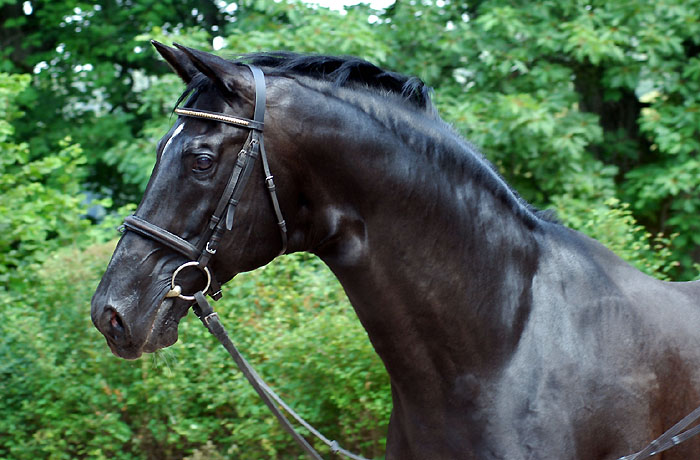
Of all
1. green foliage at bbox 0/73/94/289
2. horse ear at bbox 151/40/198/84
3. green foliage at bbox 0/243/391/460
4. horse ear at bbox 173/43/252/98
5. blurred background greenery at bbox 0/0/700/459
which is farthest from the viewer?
green foliage at bbox 0/73/94/289

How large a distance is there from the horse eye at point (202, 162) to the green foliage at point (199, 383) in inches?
86.2

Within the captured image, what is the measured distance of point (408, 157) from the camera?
2.28m

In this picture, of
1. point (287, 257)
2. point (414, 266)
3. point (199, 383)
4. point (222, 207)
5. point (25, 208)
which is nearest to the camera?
point (222, 207)

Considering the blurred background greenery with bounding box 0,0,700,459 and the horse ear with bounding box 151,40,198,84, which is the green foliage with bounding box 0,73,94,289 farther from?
the horse ear with bounding box 151,40,198,84

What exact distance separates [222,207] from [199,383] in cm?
267

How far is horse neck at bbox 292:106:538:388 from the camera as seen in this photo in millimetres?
2230

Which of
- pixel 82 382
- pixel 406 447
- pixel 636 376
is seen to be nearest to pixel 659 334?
pixel 636 376

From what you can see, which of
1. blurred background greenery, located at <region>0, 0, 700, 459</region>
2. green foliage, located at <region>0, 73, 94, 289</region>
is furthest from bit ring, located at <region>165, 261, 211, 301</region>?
green foliage, located at <region>0, 73, 94, 289</region>

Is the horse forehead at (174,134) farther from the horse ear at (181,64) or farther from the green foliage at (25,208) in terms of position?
the green foliage at (25,208)

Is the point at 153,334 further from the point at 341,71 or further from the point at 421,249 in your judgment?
the point at 341,71

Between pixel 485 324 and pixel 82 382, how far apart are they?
3087 mm

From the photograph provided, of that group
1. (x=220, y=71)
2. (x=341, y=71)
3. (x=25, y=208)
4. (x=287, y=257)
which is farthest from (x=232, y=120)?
(x=25, y=208)

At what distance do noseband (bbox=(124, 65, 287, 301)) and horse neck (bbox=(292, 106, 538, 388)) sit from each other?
Answer: 0.60ft

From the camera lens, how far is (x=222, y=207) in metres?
2.10
